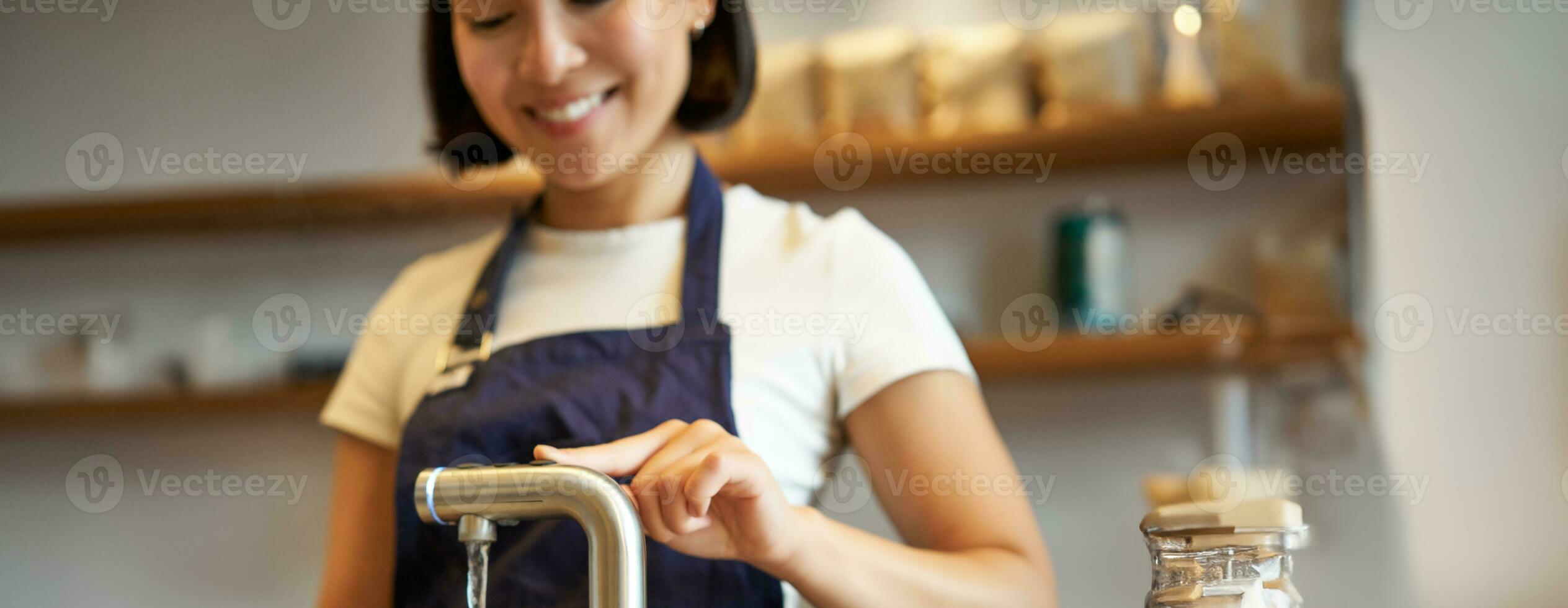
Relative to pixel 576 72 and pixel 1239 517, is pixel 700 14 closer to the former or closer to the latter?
pixel 576 72

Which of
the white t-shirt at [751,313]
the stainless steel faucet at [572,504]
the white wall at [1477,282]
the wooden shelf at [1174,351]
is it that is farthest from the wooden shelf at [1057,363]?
the stainless steel faucet at [572,504]

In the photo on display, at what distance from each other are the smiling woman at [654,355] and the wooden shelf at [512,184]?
0.89 metres

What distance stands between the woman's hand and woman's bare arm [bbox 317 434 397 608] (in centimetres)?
47

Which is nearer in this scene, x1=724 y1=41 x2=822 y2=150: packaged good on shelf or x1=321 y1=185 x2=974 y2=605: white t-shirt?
x1=321 y1=185 x2=974 y2=605: white t-shirt

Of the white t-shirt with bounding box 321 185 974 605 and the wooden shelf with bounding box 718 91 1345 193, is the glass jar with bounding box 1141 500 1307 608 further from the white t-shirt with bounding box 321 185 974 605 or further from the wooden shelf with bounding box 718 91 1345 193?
the wooden shelf with bounding box 718 91 1345 193

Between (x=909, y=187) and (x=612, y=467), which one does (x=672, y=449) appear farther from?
(x=909, y=187)

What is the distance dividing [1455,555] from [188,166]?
2.62 m

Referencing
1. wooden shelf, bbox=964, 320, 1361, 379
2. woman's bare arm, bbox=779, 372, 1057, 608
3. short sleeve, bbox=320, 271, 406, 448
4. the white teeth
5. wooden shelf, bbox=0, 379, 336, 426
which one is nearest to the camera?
woman's bare arm, bbox=779, 372, 1057, 608

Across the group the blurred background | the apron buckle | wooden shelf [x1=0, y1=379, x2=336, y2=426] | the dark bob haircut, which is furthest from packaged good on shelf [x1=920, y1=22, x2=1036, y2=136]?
wooden shelf [x1=0, y1=379, x2=336, y2=426]

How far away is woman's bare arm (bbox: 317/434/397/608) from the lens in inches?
45.8

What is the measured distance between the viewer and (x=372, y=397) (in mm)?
1209

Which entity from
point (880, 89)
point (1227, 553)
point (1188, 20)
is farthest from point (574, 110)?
point (1188, 20)

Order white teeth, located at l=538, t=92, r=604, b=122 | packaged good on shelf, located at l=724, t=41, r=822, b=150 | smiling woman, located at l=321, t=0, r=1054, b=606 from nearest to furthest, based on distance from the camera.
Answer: smiling woman, located at l=321, t=0, r=1054, b=606
white teeth, located at l=538, t=92, r=604, b=122
packaged good on shelf, located at l=724, t=41, r=822, b=150

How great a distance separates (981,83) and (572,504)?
1534 millimetres
